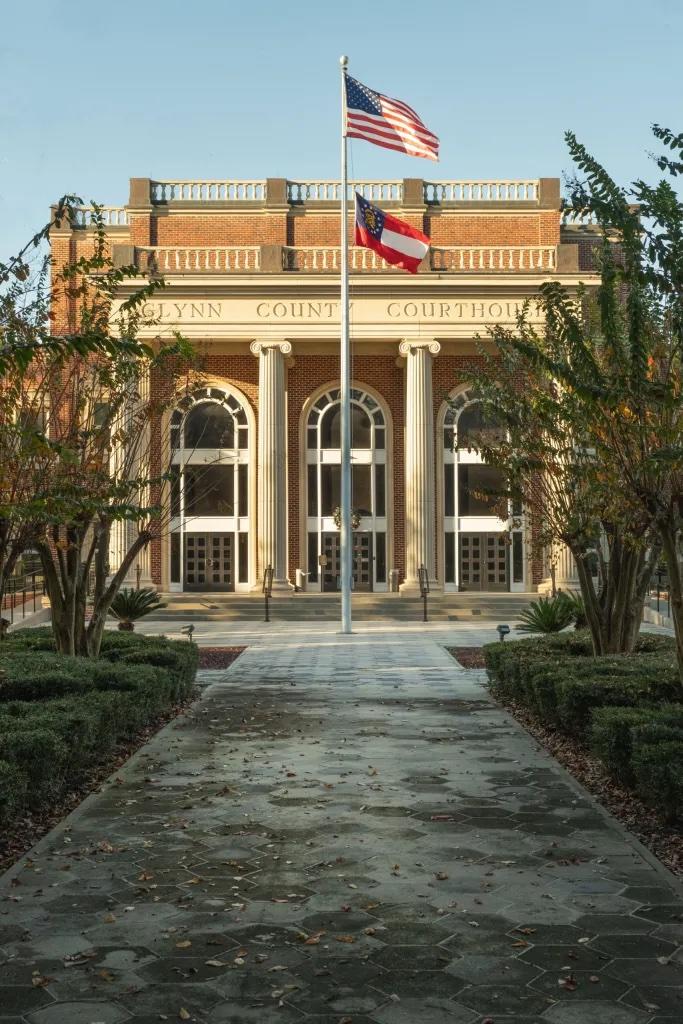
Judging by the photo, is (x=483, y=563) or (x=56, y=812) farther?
(x=483, y=563)

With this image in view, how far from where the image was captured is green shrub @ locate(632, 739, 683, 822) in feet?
24.2

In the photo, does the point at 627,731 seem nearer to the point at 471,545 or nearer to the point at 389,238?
the point at 389,238

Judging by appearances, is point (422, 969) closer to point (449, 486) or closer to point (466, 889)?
point (466, 889)

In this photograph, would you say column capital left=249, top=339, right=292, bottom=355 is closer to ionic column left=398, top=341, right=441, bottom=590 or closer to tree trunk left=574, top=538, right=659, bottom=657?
ionic column left=398, top=341, right=441, bottom=590

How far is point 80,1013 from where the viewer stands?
15.6 feet

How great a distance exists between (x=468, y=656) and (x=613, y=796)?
41.3 ft

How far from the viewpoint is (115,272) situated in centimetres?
1216

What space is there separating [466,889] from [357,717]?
6.96m

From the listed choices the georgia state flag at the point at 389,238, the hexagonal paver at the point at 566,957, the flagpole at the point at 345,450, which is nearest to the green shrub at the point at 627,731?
the hexagonal paver at the point at 566,957

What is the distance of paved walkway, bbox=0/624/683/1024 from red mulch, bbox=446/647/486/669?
8614 mm

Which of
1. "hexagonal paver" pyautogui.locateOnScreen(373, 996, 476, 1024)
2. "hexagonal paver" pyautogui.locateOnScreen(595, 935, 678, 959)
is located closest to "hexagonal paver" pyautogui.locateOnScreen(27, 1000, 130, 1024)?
"hexagonal paver" pyautogui.locateOnScreen(373, 996, 476, 1024)

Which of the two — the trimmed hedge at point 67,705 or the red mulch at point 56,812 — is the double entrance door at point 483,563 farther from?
the red mulch at point 56,812

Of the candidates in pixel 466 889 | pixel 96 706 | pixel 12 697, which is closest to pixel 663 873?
pixel 466 889

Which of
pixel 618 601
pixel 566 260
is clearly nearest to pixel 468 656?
pixel 618 601
